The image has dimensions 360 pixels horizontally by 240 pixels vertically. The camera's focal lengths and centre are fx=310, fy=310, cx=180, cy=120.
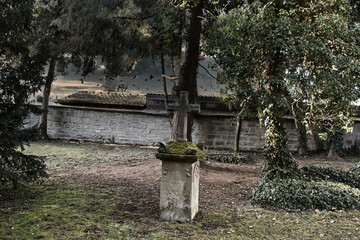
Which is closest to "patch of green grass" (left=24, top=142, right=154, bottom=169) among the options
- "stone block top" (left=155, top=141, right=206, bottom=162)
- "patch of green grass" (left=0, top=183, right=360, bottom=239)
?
"patch of green grass" (left=0, top=183, right=360, bottom=239)

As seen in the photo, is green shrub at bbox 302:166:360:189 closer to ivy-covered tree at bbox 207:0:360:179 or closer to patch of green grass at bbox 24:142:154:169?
ivy-covered tree at bbox 207:0:360:179

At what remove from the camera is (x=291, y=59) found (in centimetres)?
621

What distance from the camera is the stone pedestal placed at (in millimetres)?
4137

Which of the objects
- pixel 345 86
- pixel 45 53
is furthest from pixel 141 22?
pixel 345 86

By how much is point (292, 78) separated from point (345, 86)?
1.00 meters

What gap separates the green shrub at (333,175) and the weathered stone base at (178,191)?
3.88 meters

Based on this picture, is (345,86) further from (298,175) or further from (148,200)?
(148,200)

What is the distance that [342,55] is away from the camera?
221 inches

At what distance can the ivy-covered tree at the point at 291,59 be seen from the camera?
217 inches

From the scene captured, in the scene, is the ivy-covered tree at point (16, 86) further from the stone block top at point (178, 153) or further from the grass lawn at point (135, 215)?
the stone block top at point (178, 153)

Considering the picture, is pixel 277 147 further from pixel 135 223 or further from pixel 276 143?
pixel 135 223

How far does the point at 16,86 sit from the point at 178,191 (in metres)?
2.92

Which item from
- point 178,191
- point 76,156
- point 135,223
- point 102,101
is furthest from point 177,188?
point 102,101

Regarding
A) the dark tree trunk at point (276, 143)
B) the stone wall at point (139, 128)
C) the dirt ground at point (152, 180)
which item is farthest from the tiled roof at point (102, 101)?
the dark tree trunk at point (276, 143)
